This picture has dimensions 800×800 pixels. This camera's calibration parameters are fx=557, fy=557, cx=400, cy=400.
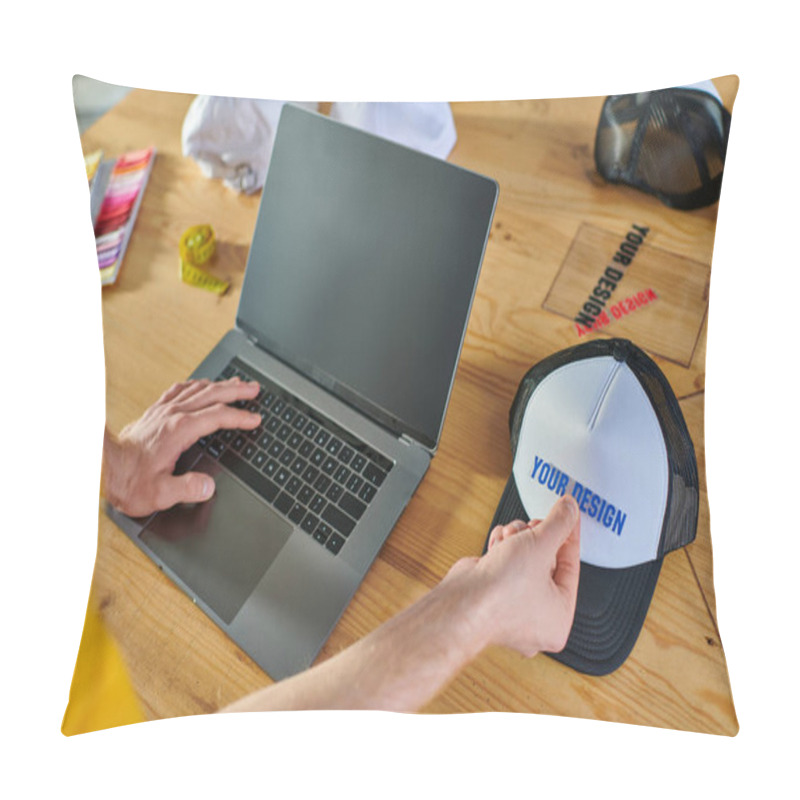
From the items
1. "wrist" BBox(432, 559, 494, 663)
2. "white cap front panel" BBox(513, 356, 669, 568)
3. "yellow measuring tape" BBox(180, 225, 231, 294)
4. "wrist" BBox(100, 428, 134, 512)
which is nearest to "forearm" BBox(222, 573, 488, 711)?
"wrist" BBox(432, 559, 494, 663)

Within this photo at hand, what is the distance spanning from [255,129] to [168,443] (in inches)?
14.7

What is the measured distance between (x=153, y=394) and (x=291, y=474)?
19 cm

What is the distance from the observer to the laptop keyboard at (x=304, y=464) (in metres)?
0.49

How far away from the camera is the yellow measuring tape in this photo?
0.66m

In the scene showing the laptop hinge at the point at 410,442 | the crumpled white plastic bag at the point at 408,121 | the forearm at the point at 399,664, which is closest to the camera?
the forearm at the point at 399,664

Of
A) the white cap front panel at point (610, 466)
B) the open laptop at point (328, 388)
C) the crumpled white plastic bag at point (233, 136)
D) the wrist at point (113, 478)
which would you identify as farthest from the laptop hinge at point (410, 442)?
the crumpled white plastic bag at point (233, 136)

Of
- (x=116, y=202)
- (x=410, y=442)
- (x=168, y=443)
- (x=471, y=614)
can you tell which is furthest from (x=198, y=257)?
(x=471, y=614)

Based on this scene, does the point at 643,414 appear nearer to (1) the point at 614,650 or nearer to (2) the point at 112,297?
(1) the point at 614,650

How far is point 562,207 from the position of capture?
636 mm

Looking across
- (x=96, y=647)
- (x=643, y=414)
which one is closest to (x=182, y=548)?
(x=96, y=647)

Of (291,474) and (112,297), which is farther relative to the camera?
(112,297)

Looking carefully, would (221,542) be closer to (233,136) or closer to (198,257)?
(198,257)

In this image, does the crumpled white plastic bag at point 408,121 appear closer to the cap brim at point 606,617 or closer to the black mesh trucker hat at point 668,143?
the black mesh trucker hat at point 668,143

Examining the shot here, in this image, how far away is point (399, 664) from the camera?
398 millimetres
